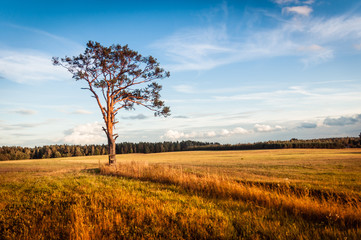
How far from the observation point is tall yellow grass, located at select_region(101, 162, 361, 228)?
683cm

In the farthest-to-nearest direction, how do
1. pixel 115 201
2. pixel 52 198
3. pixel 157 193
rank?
1. pixel 157 193
2. pixel 52 198
3. pixel 115 201

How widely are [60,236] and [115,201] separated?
2.71m

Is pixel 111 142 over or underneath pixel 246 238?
over

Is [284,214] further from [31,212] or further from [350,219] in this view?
[31,212]

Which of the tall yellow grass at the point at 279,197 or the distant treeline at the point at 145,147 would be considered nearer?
the tall yellow grass at the point at 279,197

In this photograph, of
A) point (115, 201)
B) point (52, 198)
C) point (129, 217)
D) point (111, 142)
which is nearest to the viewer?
point (129, 217)

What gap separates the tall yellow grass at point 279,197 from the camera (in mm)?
6828

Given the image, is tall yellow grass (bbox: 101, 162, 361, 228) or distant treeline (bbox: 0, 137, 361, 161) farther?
distant treeline (bbox: 0, 137, 361, 161)

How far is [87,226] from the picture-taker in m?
6.22

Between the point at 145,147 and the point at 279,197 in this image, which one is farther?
the point at 145,147

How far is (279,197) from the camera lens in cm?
877

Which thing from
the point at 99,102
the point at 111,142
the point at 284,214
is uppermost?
the point at 99,102

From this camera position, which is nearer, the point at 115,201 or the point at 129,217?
the point at 129,217

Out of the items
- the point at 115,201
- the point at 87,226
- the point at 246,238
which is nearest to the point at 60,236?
the point at 87,226
